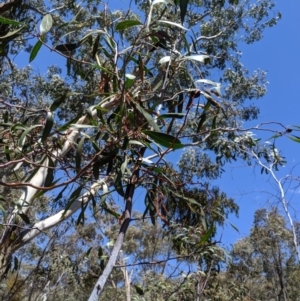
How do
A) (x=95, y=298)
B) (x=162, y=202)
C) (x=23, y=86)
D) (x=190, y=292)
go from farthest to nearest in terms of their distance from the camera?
(x=23, y=86) < (x=190, y=292) < (x=162, y=202) < (x=95, y=298)

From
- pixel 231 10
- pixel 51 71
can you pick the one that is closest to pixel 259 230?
pixel 231 10

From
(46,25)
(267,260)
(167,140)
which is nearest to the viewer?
(167,140)

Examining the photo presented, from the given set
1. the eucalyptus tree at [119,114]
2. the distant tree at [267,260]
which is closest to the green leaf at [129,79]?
the eucalyptus tree at [119,114]

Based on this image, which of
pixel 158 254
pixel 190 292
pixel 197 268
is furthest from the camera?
pixel 158 254

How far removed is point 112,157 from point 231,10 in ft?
20.0

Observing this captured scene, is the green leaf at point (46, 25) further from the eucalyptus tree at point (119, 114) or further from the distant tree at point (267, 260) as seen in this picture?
the distant tree at point (267, 260)

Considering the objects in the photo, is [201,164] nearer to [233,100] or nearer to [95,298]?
[233,100]

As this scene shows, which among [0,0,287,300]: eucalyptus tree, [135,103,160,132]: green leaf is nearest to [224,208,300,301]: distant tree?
[0,0,287,300]: eucalyptus tree

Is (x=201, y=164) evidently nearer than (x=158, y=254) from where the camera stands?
Yes

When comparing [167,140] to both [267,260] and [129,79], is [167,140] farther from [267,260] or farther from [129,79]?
[267,260]

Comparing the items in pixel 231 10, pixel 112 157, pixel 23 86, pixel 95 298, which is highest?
pixel 231 10

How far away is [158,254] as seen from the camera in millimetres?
12719

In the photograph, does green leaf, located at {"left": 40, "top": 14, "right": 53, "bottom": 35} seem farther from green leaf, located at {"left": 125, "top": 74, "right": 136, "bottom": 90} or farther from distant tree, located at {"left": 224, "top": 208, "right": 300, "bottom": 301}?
distant tree, located at {"left": 224, "top": 208, "right": 300, "bottom": 301}

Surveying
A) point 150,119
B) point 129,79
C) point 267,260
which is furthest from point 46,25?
point 267,260
